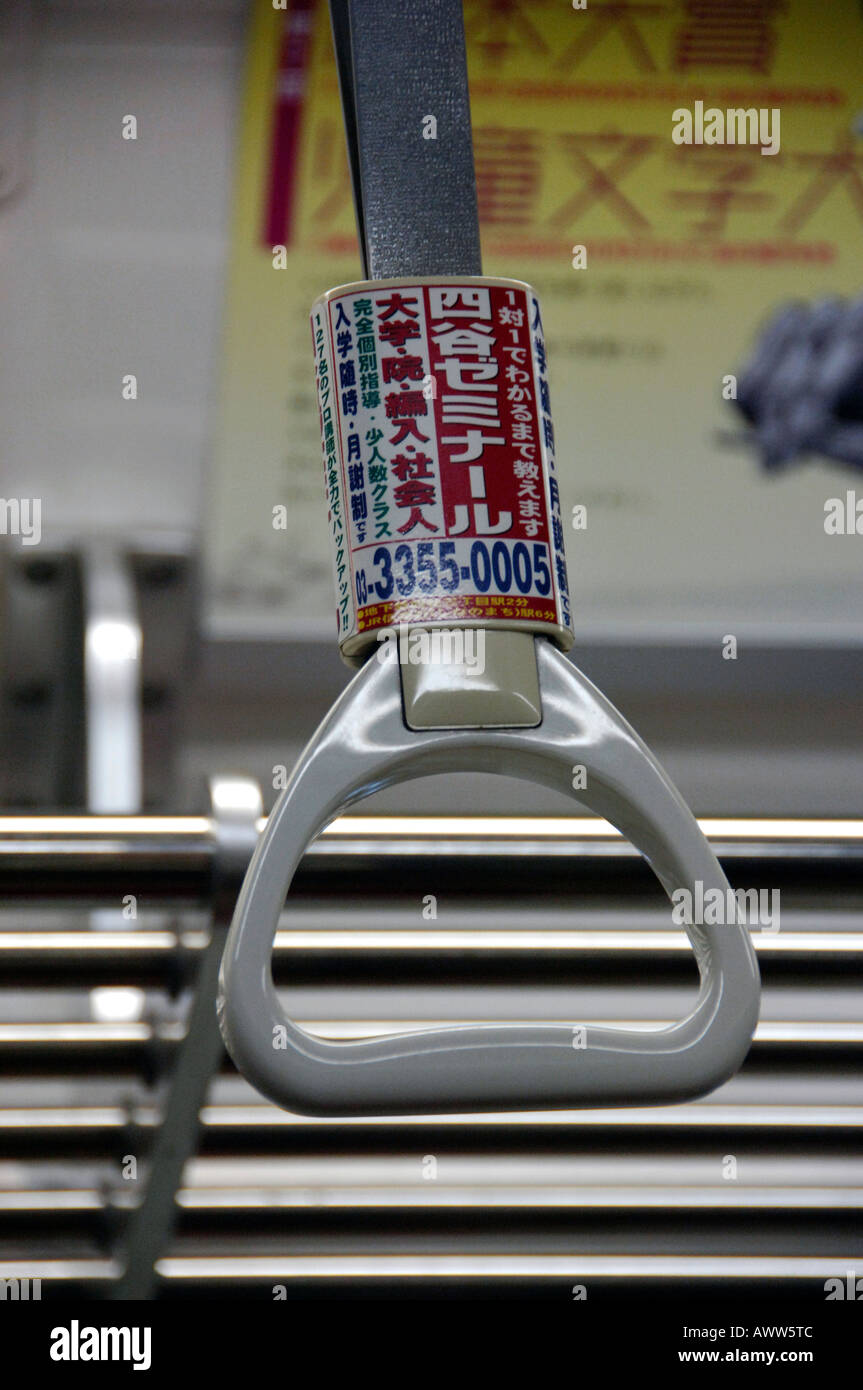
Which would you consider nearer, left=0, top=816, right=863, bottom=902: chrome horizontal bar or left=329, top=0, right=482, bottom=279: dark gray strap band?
left=329, top=0, right=482, bottom=279: dark gray strap band

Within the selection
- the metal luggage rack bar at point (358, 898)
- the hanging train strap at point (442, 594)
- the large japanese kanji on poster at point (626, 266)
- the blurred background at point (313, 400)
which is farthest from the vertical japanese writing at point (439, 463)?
the large japanese kanji on poster at point (626, 266)

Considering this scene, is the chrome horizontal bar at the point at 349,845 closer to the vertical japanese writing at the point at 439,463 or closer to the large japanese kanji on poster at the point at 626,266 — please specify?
the vertical japanese writing at the point at 439,463

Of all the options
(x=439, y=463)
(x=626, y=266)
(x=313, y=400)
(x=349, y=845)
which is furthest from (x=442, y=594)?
(x=626, y=266)

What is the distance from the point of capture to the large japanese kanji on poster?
1.46m

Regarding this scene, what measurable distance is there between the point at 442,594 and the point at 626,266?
1.37 metres

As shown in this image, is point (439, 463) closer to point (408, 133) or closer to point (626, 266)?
point (408, 133)

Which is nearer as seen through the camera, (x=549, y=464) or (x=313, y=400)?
(x=549, y=464)

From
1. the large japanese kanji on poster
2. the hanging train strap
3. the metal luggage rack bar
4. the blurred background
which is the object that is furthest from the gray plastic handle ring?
the large japanese kanji on poster

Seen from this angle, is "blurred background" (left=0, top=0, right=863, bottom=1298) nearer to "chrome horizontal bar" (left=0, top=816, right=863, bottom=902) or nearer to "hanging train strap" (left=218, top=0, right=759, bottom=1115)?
"chrome horizontal bar" (left=0, top=816, right=863, bottom=902)

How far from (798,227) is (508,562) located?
143 centimetres

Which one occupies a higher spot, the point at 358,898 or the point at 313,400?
the point at 313,400

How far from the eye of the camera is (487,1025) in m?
0.22
